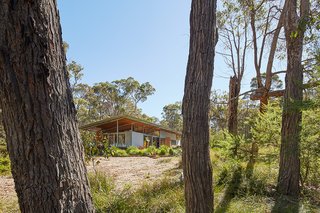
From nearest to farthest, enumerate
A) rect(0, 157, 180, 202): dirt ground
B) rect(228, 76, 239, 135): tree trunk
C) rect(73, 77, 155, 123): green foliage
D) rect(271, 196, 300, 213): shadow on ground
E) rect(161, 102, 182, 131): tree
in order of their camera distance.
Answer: rect(271, 196, 300, 213): shadow on ground < rect(0, 157, 180, 202): dirt ground < rect(228, 76, 239, 135): tree trunk < rect(73, 77, 155, 123): green foliage < rect(161, 102, 182, 131): tree

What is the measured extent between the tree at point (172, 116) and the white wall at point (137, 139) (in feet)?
78.5

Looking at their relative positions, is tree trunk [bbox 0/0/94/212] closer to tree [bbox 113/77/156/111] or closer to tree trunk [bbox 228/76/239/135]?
tree trunk [bbox 228/76/239/135]

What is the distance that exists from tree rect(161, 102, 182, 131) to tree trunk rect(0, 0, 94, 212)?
149 ft

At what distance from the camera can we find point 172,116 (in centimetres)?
4862

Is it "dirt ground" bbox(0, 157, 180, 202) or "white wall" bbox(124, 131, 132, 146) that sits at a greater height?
"white wall" bbox(124, 131, 132, 146)

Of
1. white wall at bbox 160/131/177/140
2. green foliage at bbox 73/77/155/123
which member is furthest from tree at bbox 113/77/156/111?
white wall at bbox 160/131/177/140

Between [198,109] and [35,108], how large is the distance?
2.18m

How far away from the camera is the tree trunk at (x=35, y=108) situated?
48.3 inches

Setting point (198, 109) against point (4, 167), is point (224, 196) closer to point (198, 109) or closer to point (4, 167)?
point (198, 109)

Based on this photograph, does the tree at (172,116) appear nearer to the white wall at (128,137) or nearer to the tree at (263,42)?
the white wall at (128,137)

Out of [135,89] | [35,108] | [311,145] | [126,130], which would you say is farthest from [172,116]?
[35,108]

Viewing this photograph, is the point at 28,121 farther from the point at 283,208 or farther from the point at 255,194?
the point at 255,194

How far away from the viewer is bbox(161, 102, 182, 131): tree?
155 ft

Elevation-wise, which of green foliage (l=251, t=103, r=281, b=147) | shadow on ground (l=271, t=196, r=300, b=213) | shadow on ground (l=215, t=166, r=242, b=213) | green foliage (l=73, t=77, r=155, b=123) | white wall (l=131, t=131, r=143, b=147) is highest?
green foliage (l=73, t=77, r=155, b=123)
